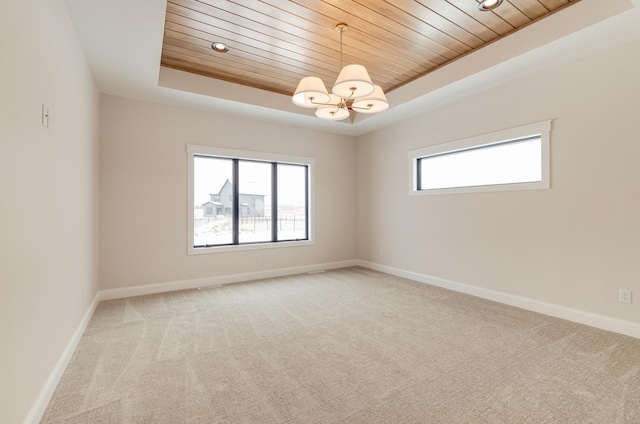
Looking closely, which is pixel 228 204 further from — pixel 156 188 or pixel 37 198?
pixel 37 198

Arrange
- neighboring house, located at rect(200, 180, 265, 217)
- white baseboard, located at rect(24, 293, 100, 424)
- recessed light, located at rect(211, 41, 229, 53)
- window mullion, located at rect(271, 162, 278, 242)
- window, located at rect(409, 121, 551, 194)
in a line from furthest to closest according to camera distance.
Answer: window mullion, located at rect(271, 162, 278, 242), neighboring house, located at rect(200, 180, 265, 217), window, located at rect(409, 121, 551, 194), recessed light, located at rect(211, 41, 229, 53), white baseboard, located at rect(24, 293, 100, 424)

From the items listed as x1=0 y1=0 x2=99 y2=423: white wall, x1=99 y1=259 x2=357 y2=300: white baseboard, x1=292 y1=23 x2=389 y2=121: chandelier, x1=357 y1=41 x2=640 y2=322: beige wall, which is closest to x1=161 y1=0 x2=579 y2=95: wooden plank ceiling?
x1=292 y1=23 x2=389 y2=121: chandelier

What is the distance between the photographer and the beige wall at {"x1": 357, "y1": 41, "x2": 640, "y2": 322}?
2.80 meters

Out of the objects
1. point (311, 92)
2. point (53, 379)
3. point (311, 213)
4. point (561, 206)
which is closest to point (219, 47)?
point (311, 92)

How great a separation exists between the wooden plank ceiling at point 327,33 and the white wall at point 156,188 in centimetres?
91

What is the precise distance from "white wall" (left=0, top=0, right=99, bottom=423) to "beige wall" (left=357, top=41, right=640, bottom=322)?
14.3ft

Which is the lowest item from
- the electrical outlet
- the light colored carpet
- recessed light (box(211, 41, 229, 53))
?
the light colored carpet

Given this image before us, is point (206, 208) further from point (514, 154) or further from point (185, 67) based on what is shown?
point (514, 154)

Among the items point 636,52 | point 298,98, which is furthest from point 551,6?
point 298,98

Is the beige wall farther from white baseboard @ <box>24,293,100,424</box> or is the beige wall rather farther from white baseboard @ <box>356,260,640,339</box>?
white baseboard @ <box>24,293,100,424</box>

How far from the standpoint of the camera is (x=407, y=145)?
4.98 m

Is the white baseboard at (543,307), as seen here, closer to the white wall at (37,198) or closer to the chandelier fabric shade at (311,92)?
the chandelier fabric shade at (311,92)

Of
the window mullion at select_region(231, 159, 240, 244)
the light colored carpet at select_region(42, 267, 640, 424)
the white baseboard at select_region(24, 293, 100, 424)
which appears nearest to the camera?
the white baseboard at select_region(24, 293, 100, 424)

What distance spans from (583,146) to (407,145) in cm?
233
